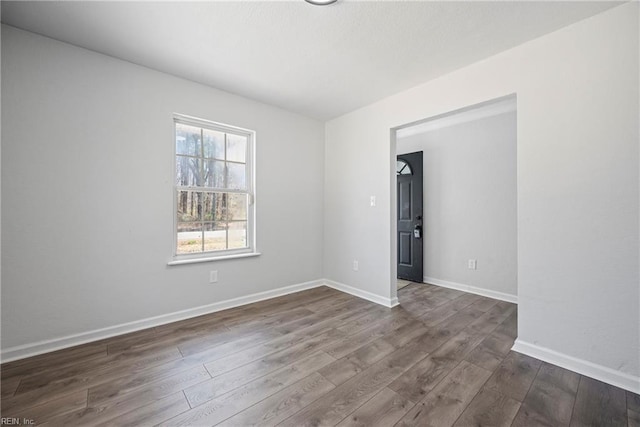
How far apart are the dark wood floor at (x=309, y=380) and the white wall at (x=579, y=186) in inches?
11.7

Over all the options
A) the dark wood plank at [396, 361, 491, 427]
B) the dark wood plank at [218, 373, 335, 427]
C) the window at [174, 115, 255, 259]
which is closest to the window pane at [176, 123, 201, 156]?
the window at [174, 115, 255, 259]

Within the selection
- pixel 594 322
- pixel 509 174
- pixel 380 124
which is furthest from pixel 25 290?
pixel 509 174

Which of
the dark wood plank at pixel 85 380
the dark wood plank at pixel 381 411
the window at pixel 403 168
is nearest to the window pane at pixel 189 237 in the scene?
the dark wood plank at pixel 85 380

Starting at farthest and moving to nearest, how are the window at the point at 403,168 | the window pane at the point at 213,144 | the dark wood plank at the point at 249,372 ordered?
1. the window at the point at 403,168
2. the window pane at the point at 213,144
3. the dark wood plank at the point at 249,372

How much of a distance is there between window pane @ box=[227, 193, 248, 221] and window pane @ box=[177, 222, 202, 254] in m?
0.40

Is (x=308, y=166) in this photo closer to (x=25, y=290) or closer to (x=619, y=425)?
(x=25, y=290)

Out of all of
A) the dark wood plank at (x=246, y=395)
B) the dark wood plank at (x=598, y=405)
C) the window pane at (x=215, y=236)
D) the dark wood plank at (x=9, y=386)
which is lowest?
the dark wood plank at (x=598, y=405)

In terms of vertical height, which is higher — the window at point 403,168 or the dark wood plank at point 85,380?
the window at point 403,168

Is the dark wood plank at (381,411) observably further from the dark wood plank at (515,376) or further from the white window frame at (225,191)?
the white window frame at (225,191)

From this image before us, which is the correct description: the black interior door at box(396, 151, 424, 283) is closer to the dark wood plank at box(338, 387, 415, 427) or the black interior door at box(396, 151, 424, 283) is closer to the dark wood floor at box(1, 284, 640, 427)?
the dark wood floor at box(1, 284, 640, 427)

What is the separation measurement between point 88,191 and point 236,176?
55.1 inches

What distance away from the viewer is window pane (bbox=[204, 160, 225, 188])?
301 cm

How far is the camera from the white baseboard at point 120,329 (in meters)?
2.02

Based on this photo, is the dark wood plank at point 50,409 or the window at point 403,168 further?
the window at point 403,168
